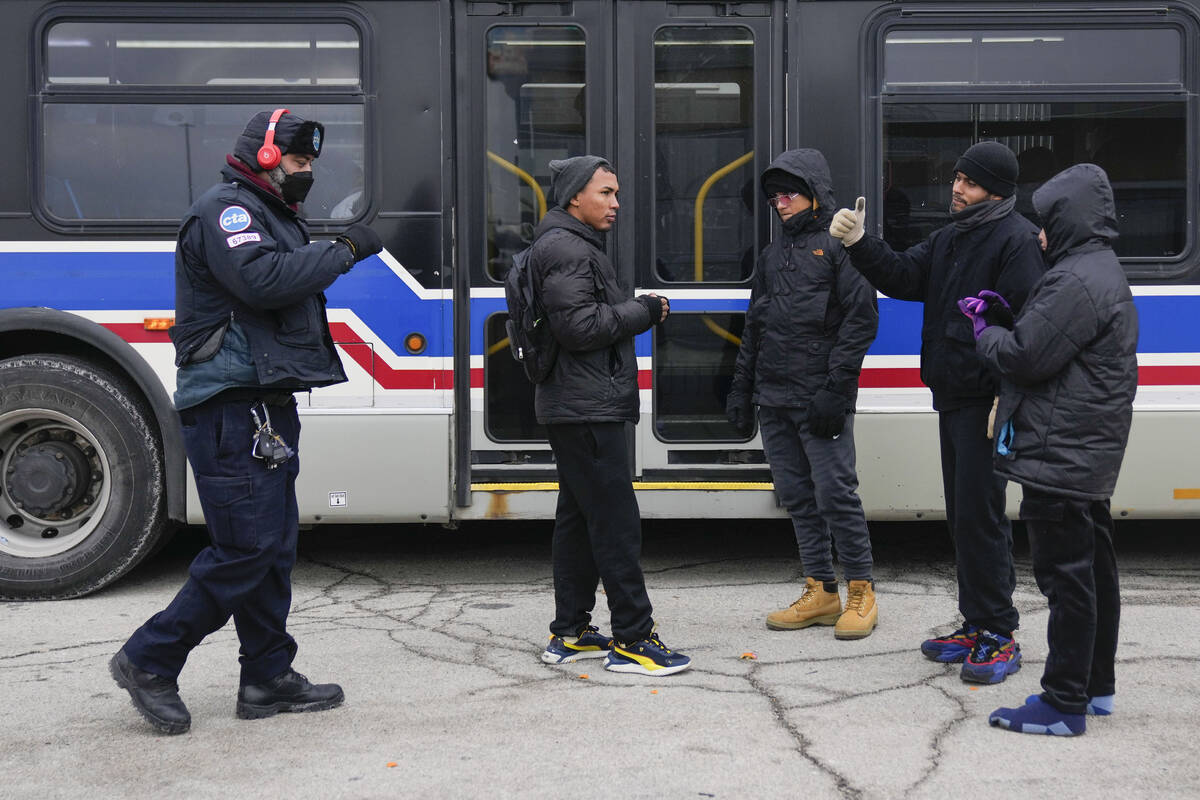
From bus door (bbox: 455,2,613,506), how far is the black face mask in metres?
1.74

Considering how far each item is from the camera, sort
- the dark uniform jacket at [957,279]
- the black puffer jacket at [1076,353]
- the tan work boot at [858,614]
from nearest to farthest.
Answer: the black puffer jacket at [1076,353]
the dark uniform jacket at [957,279]
the tan work boot at [858,614]

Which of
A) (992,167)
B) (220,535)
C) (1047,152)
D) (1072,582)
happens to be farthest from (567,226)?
(1047,152)

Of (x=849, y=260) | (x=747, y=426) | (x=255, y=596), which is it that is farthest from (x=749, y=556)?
(x=255, y=596)

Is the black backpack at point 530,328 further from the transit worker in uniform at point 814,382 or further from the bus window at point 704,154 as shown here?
the bus window at point 704,154

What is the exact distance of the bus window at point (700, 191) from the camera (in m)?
6.08

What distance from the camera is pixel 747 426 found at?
613 cm

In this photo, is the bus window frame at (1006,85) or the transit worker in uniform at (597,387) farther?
the bus window frame at (1006,85)

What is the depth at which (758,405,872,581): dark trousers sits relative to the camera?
17.1 ft

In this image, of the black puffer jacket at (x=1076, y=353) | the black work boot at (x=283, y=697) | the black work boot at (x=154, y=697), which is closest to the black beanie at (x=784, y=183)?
the black puffer jacket at (x=1076, y=353)

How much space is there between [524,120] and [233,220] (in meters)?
2.30

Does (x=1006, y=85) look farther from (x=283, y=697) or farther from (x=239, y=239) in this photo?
(x=283, y=697)

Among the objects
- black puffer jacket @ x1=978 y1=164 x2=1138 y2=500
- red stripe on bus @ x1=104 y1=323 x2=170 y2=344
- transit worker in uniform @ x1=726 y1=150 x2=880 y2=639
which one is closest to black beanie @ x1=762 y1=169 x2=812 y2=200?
transit worker in uniform @ x1=726 y1=150 x2=880 y2=639

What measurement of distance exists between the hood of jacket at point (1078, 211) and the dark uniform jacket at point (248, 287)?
2164 millimetres

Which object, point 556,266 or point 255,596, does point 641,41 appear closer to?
point 556,266
